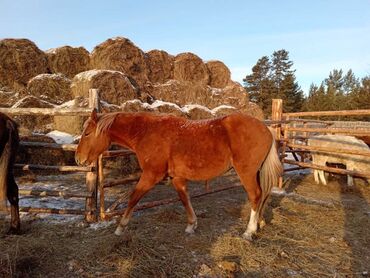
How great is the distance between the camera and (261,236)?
11.0 feet

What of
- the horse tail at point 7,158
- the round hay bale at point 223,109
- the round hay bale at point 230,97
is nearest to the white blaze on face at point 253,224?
the horse tail at point 7,158

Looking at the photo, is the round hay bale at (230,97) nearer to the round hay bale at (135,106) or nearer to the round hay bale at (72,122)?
the round hay bale at (135,106)

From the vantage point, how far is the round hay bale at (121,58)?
1122cm

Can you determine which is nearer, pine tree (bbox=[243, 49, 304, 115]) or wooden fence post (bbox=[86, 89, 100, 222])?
wooden fence post (bbox=[86, 89, 100, 222])

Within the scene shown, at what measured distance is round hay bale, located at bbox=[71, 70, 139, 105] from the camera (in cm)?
920

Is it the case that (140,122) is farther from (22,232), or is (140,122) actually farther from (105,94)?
(105,94)

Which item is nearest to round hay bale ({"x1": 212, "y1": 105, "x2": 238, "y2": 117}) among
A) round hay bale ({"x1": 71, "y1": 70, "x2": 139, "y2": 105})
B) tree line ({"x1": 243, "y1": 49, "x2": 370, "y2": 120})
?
round hay bale ({"x1": 71, "y1": 70, "x2": 139, "y2": 105})

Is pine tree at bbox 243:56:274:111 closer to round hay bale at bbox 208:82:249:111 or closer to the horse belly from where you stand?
round hay bale at bbox 208:82:249:111

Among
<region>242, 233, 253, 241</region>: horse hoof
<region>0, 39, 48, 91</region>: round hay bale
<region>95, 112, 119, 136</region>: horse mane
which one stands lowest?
<region>242, 233, 253, 241</region>: horse hoof

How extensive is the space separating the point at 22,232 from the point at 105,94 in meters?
6.44

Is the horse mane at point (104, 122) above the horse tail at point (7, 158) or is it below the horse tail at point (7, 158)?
above

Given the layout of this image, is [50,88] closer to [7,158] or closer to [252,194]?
[7,158]

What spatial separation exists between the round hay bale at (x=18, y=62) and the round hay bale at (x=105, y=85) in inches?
74.2

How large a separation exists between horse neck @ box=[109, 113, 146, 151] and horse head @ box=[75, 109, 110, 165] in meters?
0.11
